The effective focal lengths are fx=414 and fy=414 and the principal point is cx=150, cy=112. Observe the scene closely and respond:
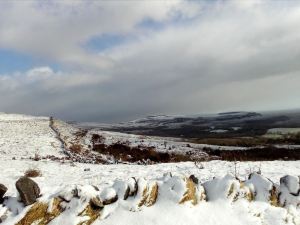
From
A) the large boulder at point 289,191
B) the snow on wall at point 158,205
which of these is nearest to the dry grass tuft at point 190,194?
the snow on wall at point 158,205

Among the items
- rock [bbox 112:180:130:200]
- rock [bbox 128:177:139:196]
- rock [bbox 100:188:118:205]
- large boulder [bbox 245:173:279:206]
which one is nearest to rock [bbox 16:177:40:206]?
rock [bbox 100:188:118:205]

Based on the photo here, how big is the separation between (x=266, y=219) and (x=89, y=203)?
477 centimetres

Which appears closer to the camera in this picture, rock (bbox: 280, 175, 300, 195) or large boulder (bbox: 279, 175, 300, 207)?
large boulder (bbox: 279, 175, 300, 207)

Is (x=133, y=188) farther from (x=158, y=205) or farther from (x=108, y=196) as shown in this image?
(x=158, y=205)

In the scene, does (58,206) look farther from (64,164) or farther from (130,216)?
(64,164)

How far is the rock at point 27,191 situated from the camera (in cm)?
1098

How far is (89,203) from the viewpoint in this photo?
10.9 metres

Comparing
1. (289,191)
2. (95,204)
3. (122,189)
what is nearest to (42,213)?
(95,204)

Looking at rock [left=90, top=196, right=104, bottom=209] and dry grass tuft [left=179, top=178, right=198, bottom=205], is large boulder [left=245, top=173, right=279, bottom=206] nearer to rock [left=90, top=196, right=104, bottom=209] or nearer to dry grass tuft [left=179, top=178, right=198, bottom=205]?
dry grass tuft [left=179, top=178, right=198, bottom=205]

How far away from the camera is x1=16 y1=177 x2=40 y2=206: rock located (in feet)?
36.0

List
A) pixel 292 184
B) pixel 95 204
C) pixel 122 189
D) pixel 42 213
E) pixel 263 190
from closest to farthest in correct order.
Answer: pixel 42 213, pixel 95 204, pixel 122 189, pixel 263 190, pixel 292 184

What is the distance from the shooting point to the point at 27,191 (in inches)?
437

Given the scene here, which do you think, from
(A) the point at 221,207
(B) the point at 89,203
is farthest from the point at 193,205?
(B) the point at 89,203

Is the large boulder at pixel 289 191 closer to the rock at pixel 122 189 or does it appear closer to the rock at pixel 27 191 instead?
the rock at pixel 122 189
